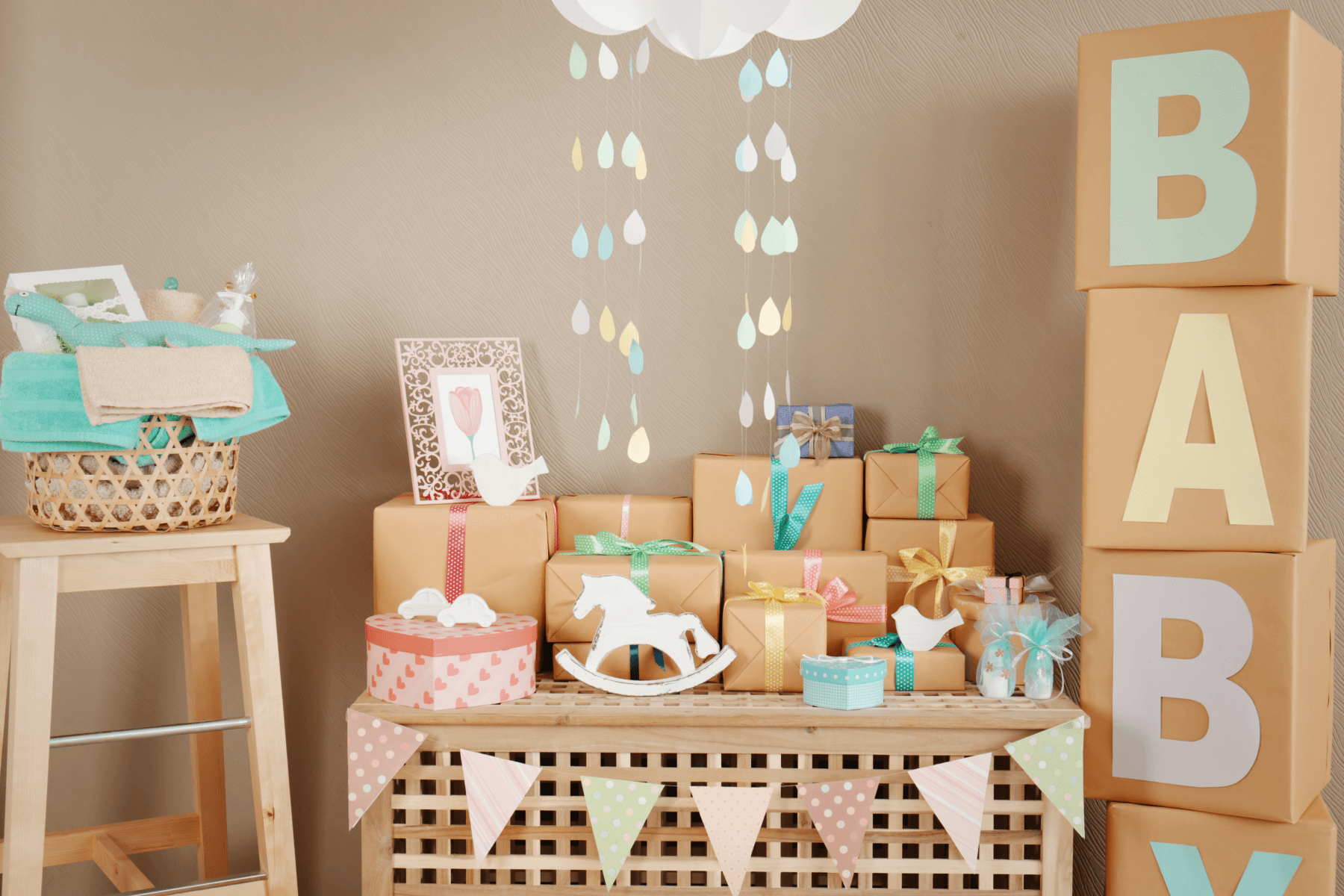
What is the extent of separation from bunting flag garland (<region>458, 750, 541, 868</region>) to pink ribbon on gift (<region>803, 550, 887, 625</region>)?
1.68 feet

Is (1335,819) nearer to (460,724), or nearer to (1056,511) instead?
(1056,511)

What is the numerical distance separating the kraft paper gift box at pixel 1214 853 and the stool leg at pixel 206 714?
4.71 feet

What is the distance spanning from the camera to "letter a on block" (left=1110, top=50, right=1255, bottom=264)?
4.06 ft

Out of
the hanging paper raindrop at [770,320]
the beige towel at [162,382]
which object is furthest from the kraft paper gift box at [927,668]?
the beige towel at [162,382]

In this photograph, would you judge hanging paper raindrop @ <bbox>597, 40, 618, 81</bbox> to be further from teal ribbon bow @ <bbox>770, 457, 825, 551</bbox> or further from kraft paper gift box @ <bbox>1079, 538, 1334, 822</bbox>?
kraft paper gift box @ <bbox>1079, 538, 1334, 822</bbox>

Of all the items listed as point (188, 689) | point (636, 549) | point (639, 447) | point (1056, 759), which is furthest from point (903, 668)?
point (188, 689)

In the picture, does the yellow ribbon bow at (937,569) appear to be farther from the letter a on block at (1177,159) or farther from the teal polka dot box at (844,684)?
the letter a on block at (1177,159)

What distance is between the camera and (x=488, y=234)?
65.9 inches

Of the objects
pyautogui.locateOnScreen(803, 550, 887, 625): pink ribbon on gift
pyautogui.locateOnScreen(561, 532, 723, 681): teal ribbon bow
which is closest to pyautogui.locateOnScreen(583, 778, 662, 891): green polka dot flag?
pyautogui.locateOnScreen(561, 532, 723, 681): teal ribbon bow

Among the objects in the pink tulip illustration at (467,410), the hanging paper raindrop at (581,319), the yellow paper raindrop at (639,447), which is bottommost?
the yellow paper raindrop at (639,447)

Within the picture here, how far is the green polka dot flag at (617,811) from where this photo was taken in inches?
49.6

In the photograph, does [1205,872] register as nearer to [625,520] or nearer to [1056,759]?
[1056,759]

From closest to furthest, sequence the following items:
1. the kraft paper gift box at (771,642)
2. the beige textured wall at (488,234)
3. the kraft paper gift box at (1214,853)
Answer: the kraft paper gift box at (1214,853) < the kraft paper gift box at (771,642) < the beige textured wall at (488,234)

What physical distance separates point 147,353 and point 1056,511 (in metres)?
1.51
